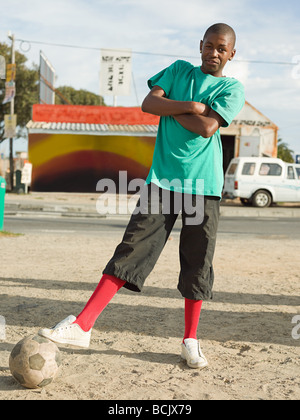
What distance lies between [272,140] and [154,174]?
82.1 feet

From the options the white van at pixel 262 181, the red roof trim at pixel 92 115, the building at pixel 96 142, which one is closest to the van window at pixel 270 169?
the white van at pixel 262 181

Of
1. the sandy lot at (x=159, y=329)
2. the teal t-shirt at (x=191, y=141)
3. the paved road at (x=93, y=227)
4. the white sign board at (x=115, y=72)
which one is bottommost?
the sandy lot at (x=159, y=329)

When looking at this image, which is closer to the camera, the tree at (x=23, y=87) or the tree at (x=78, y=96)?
the tree at (x=23, y=87)

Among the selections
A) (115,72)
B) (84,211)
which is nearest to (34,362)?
(84,211)

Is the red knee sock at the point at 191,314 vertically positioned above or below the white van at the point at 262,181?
below

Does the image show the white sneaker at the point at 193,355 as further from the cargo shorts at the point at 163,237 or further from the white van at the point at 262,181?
the white van at the point at 262,181

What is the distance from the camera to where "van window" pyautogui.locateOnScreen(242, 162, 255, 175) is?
64.2 ft

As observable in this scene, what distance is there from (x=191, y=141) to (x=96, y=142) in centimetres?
2390

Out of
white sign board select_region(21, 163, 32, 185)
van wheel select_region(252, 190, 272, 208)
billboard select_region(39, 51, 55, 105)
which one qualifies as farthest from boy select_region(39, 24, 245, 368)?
billboard select_region(39, 51, 55, 105)

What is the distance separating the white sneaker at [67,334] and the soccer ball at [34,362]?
5cm

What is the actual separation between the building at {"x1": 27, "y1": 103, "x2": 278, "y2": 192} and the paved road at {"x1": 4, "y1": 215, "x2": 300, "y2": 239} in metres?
12.4

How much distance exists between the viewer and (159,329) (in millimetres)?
3957

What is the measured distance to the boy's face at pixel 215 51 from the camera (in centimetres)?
301

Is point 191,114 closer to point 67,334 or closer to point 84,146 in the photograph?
point 67,334
